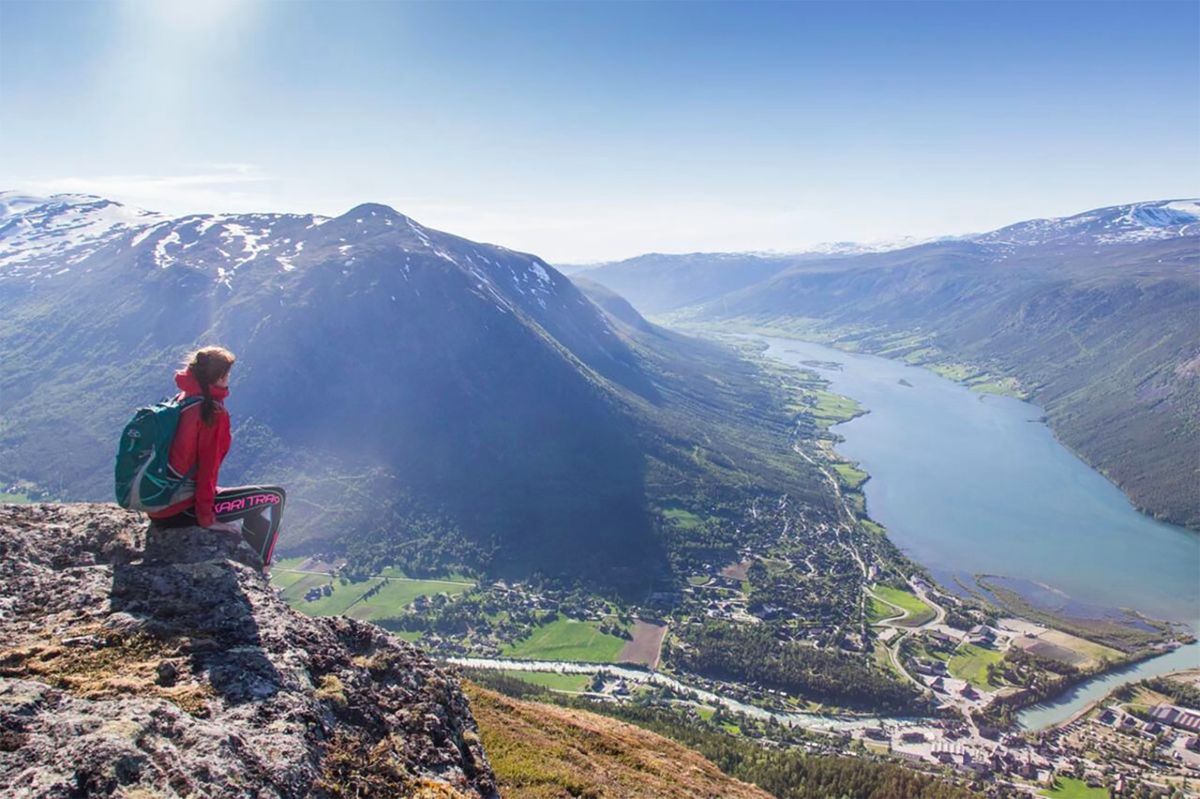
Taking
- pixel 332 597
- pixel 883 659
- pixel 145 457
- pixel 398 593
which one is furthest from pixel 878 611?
pixel 145 457

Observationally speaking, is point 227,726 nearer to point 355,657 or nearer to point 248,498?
point 355,657

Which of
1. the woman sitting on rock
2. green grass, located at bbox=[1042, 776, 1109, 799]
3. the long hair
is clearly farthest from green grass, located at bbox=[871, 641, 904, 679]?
the long hair

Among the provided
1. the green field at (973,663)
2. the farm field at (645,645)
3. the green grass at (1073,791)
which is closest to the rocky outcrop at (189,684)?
the green grass at (1073,791)

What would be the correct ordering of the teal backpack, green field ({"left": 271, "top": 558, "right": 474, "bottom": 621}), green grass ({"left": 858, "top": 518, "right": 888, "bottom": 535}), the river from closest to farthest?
the teal backpack < green field ({"left": 271, "top": 558, "right": 474, "bottom": 621}) < the river < green grass ({"left": 858, "top": 518, "right": 888, "bottom": 535})

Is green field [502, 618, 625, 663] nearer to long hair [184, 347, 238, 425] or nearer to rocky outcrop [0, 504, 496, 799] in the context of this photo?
rocky outcrop [0, 504, 496, 799]

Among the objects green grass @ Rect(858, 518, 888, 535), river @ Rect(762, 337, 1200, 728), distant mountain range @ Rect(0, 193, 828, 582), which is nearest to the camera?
river @ Rect(762, 337, 1200, 728)

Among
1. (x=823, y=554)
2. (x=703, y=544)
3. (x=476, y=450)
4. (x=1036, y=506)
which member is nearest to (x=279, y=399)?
(x=476, y=450)

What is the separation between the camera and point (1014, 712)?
266ft

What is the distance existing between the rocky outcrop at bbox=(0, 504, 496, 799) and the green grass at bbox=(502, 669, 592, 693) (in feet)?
267

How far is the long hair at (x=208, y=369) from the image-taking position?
8.87 m

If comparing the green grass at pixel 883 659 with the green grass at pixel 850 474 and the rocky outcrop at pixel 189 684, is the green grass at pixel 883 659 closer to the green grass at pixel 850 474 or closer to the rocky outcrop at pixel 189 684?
the green grass at pixel 850 474

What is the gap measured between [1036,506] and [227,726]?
17790 centimetres

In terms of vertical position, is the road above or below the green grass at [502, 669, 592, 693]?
below

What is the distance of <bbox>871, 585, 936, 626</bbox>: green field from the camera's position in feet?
336
